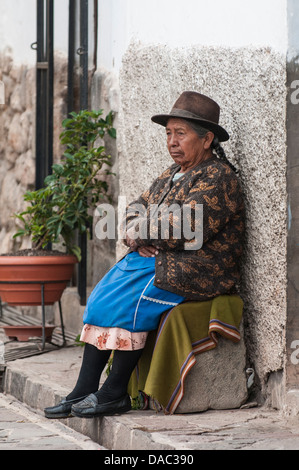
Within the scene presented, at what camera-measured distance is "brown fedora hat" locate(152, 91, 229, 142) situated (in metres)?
4.13

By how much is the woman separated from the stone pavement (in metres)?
0.13

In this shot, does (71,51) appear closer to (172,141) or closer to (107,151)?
(107,151)

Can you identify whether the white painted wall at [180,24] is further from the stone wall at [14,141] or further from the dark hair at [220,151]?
the dark hair at [220,151]

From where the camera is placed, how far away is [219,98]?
4.43 m

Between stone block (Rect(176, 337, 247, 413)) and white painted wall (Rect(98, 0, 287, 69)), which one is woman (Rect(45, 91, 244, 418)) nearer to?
stone block (Rect(176, 337, 247, 413))

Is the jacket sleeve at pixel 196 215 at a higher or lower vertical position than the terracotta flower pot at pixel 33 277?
higher

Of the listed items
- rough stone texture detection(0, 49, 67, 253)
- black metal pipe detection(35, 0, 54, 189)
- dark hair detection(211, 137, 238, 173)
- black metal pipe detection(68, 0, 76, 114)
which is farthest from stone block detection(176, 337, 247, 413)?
rough stone texture detection(0, 49, 67, 253)

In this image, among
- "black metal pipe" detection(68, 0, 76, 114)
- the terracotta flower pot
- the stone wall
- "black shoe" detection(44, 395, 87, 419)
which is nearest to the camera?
"black shoe" detection(44, 395, 87, 419)

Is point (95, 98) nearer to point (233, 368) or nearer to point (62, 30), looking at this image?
point (62, 30)

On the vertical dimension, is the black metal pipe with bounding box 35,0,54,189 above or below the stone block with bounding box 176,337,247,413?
above

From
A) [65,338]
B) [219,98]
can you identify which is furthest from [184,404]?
[65,338]

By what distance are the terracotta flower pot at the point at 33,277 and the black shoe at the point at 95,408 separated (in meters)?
2.03

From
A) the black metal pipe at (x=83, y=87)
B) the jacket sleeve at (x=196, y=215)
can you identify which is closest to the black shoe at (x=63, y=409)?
the jacket sleeve at (x=196, y=215)

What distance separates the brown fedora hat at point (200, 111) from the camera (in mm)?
4133
